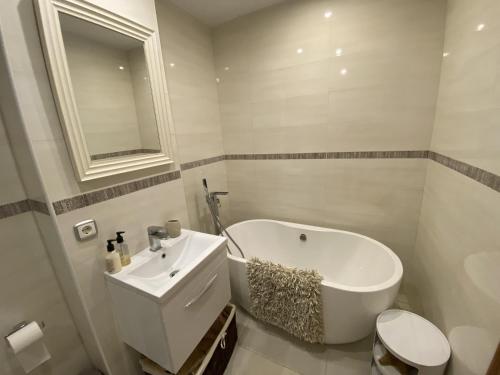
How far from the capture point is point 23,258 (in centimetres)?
96

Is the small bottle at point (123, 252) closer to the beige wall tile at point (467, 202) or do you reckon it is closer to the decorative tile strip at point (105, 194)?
the decorative tile strip at point (105, 194)

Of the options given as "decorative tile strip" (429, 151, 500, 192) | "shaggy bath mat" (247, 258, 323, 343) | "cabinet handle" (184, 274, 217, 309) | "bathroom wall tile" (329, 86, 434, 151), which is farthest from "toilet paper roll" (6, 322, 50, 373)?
"bathroom wall tile" (329, 86, 434, 151)

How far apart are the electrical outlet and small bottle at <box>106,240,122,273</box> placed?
0.09 m

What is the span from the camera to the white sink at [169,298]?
2.95ft

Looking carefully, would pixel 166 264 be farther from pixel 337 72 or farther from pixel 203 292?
pixel 337 72

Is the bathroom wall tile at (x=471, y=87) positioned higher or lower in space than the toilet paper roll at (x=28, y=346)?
higher

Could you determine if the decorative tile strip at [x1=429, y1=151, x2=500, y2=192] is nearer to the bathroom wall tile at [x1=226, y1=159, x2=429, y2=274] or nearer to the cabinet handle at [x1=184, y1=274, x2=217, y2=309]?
the bathroom wall tile at [x1=226, y1=159, x2=429, y2=274]

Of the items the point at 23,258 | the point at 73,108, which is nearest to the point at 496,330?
the point at 73,108

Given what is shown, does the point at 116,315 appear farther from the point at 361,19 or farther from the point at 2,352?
the point at 361,19

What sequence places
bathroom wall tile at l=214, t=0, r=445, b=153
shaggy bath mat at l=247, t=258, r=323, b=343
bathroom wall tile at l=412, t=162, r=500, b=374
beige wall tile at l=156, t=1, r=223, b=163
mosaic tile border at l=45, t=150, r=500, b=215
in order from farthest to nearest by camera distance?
1. beige wall tile at l=156, t=1, r=223, b=163
2. bathroom wall tile at l=214, t=0, r=445, b=153
3. shaggy bath mat at l=247, t=258, r=323, b=343
4. mosaic tile border at l=45, t=150, r=500, b=215
5. bathroom wall tile at l=412, t=162, r=500, b=374

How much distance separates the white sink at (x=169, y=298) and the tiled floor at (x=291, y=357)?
474 mm

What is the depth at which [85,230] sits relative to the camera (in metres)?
0.94

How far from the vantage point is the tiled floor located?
1315mm

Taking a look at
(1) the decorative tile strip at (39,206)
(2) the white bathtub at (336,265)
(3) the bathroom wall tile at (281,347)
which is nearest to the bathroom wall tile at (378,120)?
(2) the white bathtub at (336,265)
